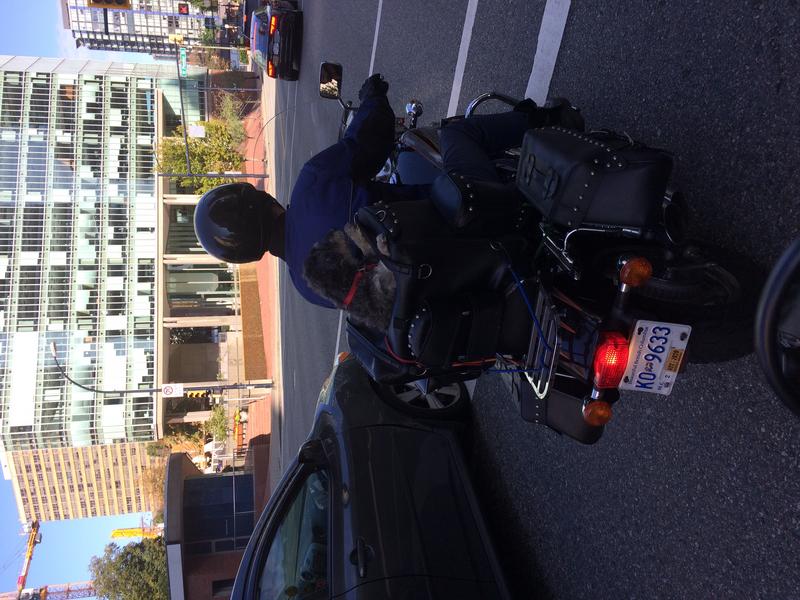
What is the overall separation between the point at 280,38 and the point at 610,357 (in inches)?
501

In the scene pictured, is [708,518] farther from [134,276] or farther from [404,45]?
[134,276]

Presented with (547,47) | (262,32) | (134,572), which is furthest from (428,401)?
(134,572)

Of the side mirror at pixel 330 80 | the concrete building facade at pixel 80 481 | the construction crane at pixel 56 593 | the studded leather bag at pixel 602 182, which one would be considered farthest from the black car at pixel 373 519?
the construction crane at pixel 56 593

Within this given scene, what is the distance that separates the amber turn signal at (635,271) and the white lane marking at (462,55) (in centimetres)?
400

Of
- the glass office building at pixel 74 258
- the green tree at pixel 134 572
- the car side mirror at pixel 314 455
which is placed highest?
the car side mirror at pixel 314 455

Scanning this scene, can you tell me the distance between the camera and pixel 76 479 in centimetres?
3153

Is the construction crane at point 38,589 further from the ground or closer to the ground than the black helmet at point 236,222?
closer to the ground

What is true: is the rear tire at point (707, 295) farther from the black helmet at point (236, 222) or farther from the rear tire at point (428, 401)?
the rear tire at point (428, 401)

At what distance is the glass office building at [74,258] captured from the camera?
23797 millimetres

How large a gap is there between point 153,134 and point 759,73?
2812 cm

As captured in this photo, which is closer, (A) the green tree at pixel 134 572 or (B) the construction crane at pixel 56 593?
(A) the green tree at pixel 134 572

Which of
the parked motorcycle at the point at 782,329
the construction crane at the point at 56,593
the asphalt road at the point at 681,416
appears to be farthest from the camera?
the construction crane at the point at 56,593

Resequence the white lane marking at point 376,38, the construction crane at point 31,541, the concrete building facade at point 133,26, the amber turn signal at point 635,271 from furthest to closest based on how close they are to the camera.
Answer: the concrete building facade at point 133,26
the construction crane at point 31,541
the white lane marking at point 376,38
the amber turn signal at point 635,271

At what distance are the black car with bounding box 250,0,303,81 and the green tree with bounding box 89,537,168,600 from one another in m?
18.4
